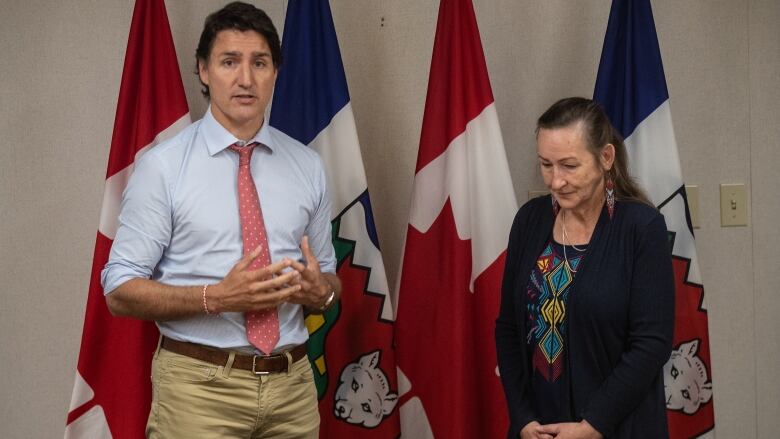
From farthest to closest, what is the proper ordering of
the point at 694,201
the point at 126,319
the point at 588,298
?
the point at 694,201
the point at 126,319
the point at 588,298

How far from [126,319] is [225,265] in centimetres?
67

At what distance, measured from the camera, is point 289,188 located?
216 centimetres

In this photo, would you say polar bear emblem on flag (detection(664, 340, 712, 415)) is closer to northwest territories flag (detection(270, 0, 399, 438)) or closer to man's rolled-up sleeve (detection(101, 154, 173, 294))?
northwest territories flag (detection(270, 0, 399, 438))

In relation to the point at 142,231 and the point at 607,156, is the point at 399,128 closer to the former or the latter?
the point at 607,156

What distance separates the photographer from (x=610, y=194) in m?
2.00

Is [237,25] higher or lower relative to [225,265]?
higher

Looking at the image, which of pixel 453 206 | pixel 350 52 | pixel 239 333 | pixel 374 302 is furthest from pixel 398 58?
pixel 239 333

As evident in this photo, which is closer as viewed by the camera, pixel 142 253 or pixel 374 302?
pixel 142 253

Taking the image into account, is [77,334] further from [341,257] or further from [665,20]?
[665,20]

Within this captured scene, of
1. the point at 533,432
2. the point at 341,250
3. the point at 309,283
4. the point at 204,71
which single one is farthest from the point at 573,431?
the point at 204,71

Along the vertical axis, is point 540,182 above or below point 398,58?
below

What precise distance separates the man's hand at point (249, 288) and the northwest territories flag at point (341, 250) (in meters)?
0.70

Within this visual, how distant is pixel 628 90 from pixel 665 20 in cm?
48

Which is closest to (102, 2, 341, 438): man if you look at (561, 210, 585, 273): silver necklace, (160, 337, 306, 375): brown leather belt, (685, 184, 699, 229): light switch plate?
(160, 337, 306, 375): brown leather belt
